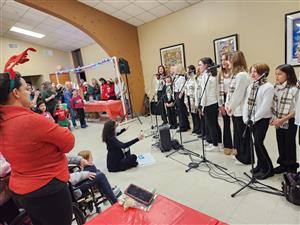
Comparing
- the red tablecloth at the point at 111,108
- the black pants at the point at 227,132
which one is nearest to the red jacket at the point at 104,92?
the red tablecloth at the point at 111,108

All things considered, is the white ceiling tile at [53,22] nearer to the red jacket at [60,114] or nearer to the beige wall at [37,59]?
the beige wall at [37,59]

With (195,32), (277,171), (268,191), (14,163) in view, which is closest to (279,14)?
(195,32)

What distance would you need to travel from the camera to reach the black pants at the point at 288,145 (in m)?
2.07

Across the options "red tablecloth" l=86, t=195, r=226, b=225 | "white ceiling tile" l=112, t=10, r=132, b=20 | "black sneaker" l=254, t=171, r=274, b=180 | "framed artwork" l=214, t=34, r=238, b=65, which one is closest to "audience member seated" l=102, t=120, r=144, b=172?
"red tablecloth" l=86, t=195, r=226, b=225

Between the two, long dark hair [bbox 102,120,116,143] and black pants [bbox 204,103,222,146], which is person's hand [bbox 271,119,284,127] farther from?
long dark hair [bbox 102,120,116,143]

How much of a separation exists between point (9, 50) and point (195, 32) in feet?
26.8

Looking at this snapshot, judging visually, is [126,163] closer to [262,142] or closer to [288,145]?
[262,142]

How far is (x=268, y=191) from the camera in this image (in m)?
2.00

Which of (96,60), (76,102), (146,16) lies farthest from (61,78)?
(146,16)

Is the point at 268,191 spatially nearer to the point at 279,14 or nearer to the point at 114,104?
the point at 279,14

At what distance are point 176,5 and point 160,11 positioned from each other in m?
0.54

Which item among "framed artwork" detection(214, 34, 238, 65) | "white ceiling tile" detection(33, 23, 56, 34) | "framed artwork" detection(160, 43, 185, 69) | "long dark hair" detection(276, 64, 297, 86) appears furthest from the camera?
"white ceiling tile" detection(33, 23, 56, 34)

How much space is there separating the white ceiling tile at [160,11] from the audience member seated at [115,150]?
13.4 ft

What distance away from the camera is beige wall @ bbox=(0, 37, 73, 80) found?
8484 millimetres
